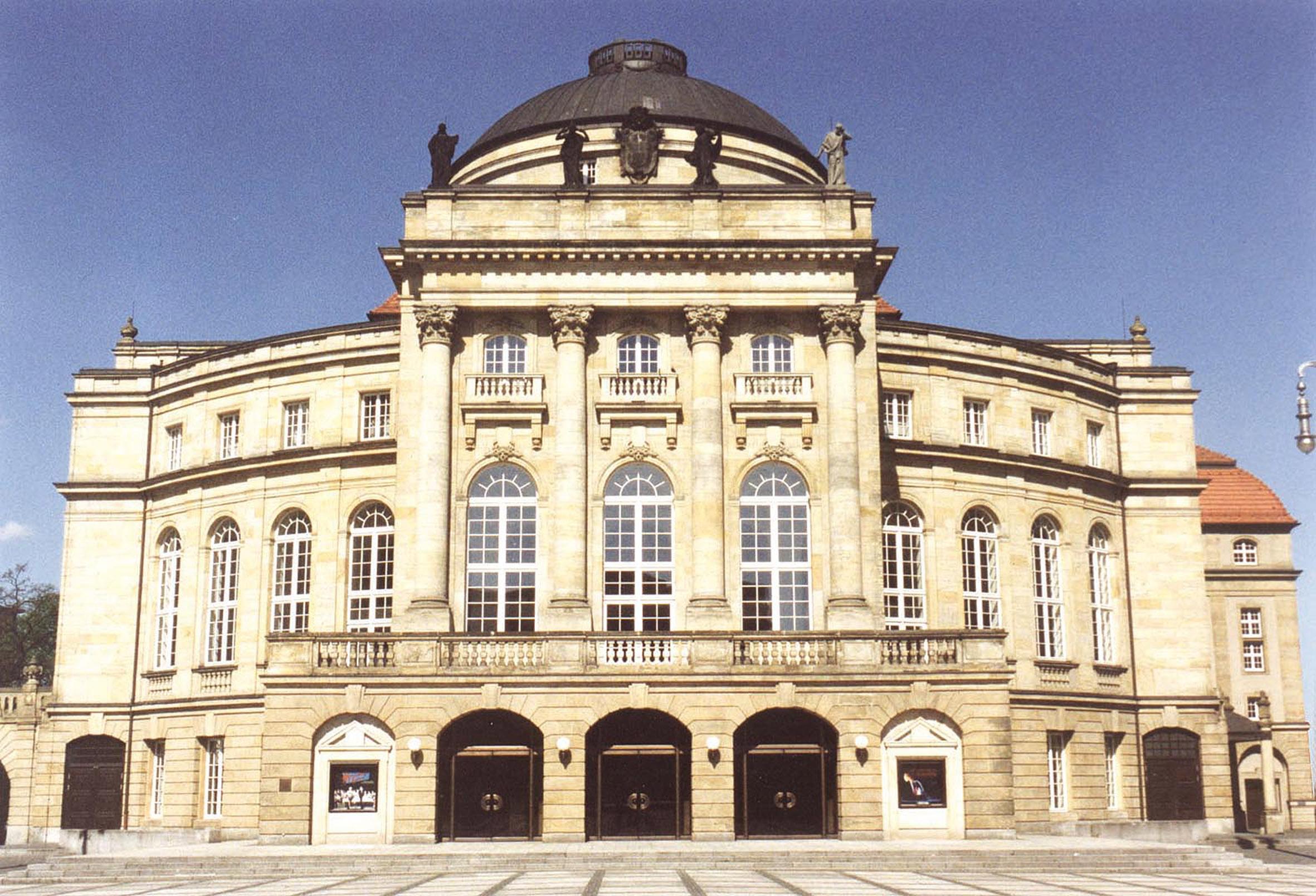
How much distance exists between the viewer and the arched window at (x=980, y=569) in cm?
5400

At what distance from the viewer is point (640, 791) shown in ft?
141

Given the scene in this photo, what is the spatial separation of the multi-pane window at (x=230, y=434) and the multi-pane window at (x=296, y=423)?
1.98 metres

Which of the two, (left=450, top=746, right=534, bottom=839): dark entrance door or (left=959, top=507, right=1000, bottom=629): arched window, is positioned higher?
(left=959, top=507, right=1000, bottom=629): arched window

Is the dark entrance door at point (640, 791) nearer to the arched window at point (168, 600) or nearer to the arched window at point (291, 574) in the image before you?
the arched window at point (291, 574)

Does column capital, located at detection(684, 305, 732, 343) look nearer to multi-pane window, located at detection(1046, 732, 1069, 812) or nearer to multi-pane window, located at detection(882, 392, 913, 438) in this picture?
multi-pane window, located at detection(882, 392, 913, 438)

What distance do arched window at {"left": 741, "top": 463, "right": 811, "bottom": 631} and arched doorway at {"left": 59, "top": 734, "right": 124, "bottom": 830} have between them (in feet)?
84.2

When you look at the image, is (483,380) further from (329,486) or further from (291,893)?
(291,893)

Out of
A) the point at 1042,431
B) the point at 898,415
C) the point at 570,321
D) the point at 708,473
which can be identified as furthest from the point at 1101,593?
the point at 570,321

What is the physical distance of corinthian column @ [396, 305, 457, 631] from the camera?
147 feet

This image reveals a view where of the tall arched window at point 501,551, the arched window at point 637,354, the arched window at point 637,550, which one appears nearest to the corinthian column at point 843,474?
the arched window at point 637,550

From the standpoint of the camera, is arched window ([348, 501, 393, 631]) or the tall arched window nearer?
the tall arched window

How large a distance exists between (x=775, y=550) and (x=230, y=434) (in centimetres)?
2323

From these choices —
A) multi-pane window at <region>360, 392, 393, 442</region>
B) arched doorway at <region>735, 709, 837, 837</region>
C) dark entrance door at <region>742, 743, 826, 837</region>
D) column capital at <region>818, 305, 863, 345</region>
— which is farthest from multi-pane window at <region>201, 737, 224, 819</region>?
column capital at <region>818, 305, 863, 345</region>

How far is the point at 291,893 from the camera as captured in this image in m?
29.4
